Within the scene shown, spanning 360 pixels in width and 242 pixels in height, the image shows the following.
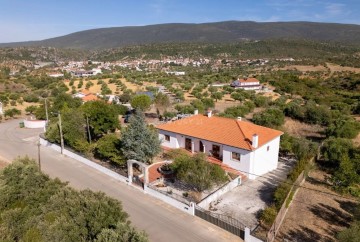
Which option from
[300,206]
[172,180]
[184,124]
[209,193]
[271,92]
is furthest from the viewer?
[271,92]

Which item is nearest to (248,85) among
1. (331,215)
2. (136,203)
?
(331,215)

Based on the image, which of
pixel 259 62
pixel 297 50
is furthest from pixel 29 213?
pixel 297 50

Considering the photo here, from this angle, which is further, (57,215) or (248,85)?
(248,85)

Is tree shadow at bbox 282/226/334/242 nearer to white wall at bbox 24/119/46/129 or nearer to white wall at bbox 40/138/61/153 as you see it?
white wall at bbox 40/138/61/153

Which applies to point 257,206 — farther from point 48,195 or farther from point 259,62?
point 259,62

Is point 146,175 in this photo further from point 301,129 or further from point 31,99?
point 31,99

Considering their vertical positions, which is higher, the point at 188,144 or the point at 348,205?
the point at 188,144
